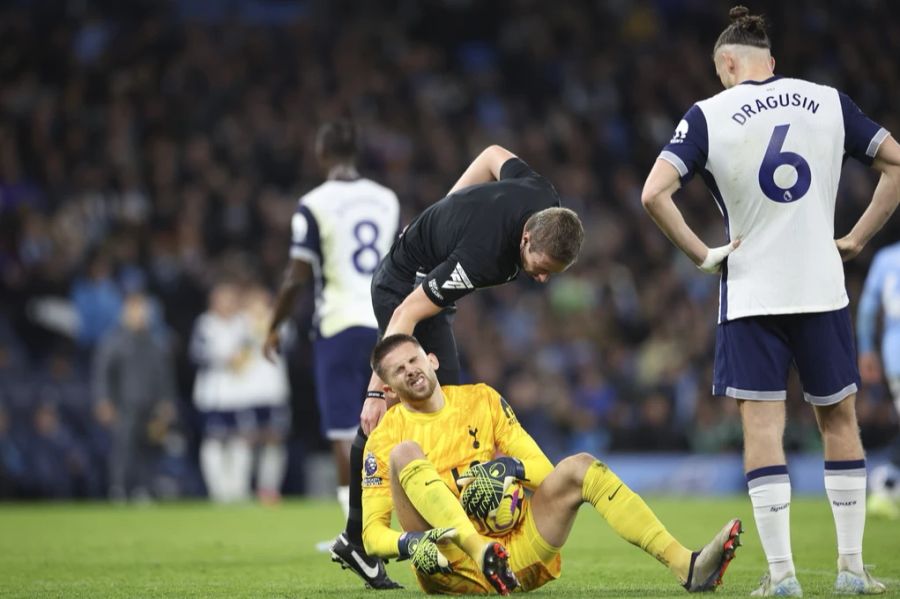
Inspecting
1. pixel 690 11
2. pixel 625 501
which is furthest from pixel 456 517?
pixel 690 11

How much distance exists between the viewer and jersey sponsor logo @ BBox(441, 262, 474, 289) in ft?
20.6

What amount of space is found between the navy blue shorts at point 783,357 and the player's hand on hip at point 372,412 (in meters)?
1.59

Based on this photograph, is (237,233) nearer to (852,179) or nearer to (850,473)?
(852,179)

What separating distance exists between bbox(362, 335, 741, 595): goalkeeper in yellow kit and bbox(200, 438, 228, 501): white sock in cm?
1034

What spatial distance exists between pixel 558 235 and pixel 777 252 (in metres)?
0.92

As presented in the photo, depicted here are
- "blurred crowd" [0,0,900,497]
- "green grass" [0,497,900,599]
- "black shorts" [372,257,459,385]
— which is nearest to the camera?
"green grass" [0,497,900,599]

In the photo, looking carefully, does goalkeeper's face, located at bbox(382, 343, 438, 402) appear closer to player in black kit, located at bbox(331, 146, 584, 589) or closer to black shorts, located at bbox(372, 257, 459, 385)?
player in black kit, located at bbox(331, 146, 584, 589)

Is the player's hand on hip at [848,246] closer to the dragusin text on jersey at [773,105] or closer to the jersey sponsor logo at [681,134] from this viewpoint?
the dragusin text on jersey at [773,105]

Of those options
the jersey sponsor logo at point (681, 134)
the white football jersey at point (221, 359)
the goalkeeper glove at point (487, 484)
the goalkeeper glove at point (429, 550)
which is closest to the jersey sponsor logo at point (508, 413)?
the goalkeeper glove at point (487, 484)

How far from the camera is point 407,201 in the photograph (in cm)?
1927

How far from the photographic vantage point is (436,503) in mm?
5812

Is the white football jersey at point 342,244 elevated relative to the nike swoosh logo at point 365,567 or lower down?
elevated

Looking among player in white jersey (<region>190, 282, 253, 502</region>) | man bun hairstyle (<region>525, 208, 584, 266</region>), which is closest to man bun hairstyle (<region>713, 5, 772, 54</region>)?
man bun hairstyle (<region>525, 208, 584, 266</region>)

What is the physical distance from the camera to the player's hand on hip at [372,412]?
6512 millimetres
